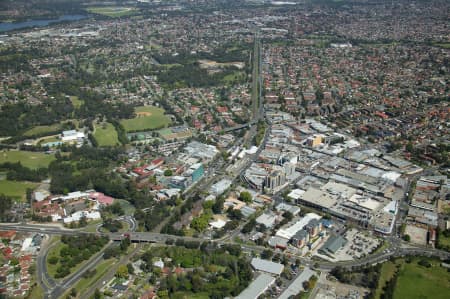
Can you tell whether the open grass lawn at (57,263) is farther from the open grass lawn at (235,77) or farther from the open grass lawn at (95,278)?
the open grass lawn at (235,77)

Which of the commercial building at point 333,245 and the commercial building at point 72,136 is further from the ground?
the commercial building at point 333,245

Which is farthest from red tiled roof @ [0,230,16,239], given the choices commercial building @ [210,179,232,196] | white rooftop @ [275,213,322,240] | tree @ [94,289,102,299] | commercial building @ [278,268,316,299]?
commercial building @ [278,268,316,299]

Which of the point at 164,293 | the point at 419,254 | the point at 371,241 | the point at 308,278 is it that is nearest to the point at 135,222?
the point at 164,293

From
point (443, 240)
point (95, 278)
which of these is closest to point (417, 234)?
point (443, 240)

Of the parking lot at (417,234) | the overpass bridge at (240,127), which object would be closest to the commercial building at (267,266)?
the parking lot at (417,234)

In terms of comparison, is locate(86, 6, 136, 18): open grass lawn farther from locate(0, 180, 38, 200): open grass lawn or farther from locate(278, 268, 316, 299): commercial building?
locate(278, 268, 316, 299): commercial building

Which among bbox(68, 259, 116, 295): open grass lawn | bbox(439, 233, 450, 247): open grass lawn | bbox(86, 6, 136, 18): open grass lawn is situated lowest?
bbox(68, 259, 116, 295): open grass lawn

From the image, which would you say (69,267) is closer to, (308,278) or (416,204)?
(308,278)
